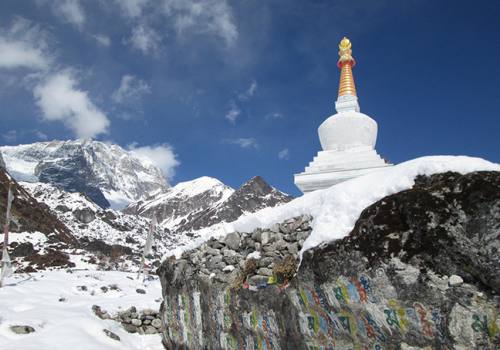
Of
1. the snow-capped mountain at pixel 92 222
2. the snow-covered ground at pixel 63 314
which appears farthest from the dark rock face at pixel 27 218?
the snow-covered ground at pixel 63 314

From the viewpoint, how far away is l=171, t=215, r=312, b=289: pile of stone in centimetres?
618

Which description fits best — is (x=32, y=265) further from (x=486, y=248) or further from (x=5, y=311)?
(x=486, y=248)

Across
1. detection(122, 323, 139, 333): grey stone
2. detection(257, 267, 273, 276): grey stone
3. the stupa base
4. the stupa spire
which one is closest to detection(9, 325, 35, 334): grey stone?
detection(122, 323, 139, 333): grey stone

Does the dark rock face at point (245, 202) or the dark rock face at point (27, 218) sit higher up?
the dark rock face at point (245, 202)

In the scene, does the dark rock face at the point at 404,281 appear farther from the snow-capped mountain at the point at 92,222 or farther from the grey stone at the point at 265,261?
the snow-capped mountain at the point at 92,222

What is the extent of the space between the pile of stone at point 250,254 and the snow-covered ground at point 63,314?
2.81 m

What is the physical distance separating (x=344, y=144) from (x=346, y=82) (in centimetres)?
523

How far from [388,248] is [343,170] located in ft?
33.0

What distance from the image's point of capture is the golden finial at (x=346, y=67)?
19.8 meters

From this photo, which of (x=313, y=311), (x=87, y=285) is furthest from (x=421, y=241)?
(x=87, y=285)

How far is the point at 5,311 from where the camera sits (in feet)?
32.8

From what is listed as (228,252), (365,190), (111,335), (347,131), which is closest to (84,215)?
(347,131)

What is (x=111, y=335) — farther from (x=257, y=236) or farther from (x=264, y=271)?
(x=264, y=271)

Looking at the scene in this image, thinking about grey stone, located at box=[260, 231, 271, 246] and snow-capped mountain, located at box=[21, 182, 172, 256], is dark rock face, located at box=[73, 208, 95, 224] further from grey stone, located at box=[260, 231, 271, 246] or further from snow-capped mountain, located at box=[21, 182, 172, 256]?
grey stone, located at box=[260, 231, 271, 246]
